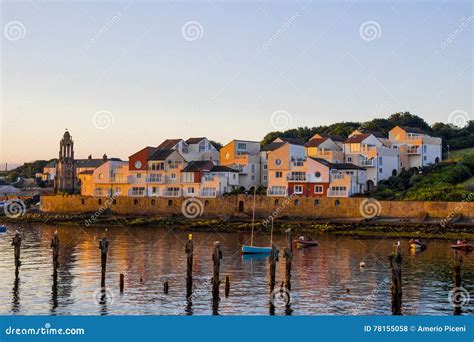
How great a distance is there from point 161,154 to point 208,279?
61938mm

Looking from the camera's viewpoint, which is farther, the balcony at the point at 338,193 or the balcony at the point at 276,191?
the balcony at the point at 276,191

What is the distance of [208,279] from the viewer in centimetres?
4662

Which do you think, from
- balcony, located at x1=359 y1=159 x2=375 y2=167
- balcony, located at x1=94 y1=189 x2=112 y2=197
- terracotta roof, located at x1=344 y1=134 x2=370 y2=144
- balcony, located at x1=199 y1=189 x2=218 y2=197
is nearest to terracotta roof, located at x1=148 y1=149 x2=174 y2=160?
balcony, located at x1=94 y1=189 x2=112 y2=197

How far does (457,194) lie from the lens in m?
83.3

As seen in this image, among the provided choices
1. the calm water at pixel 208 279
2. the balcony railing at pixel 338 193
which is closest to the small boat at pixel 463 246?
the calm water at pixel 208 279

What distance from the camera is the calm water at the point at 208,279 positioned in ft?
122

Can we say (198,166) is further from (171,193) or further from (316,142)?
(316,142)

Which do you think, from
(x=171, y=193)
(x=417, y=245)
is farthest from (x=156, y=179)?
(x=417, y=245)

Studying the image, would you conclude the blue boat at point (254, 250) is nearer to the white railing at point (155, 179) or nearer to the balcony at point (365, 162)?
the balcony at point (365, 162)

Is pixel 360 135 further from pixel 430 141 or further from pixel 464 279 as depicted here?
pixel 464 279

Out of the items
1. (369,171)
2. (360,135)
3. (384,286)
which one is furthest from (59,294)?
(360,135)

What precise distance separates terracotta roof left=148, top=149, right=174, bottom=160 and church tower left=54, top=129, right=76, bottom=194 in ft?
96.1

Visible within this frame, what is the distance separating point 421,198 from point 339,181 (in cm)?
1186

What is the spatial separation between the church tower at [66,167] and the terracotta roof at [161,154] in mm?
29282
